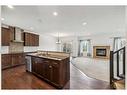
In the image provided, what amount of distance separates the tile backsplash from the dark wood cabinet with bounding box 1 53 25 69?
0.52m

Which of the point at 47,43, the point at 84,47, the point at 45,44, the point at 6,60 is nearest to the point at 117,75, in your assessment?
the point at 6,60

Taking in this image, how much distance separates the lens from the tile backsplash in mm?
6424

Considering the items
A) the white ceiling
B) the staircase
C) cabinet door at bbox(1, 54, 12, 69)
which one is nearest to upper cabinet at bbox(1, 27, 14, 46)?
the white ceiling

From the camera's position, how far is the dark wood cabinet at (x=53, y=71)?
10.3 feet

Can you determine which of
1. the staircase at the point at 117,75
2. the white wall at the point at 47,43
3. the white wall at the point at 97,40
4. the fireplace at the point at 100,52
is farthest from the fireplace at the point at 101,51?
the staircase at the point at 117,75

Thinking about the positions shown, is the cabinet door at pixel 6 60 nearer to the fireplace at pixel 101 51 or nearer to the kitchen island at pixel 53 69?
the kitchen island at pixel 53 69

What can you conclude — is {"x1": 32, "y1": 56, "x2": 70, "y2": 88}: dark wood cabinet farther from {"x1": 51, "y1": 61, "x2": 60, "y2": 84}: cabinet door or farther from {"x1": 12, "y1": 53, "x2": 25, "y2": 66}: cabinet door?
{"x1": 12, "y1": 53, "x2": 25, "y2": 66}: cabinet door

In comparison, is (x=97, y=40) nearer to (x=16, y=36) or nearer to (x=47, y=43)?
(x=47, y=43)

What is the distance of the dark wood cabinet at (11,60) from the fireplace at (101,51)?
22.0 ft

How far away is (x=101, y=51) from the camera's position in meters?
10.1

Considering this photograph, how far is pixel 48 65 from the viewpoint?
352 cm
